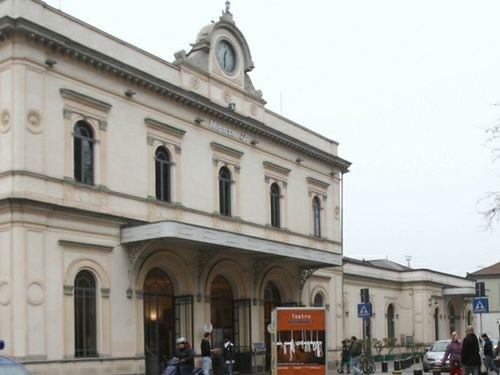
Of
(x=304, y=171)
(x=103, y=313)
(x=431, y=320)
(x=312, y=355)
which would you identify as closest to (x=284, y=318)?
(x=312, y=355)

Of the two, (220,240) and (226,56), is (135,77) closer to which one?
(220,240)

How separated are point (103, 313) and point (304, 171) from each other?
1554 cm

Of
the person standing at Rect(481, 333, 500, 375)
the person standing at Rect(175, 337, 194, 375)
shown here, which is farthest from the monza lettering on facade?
the person standing at Rect(175, 337, 194, 375)

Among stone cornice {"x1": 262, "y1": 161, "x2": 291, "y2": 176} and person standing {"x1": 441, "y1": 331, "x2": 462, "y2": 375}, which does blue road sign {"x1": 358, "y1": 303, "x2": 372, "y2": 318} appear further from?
stone cornice {"x1": 262, "y1": 161, "x2": 291, "y2": 176}

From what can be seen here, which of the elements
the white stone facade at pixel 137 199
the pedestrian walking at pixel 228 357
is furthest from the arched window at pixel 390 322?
the pedestrian walking at pixel 228 357

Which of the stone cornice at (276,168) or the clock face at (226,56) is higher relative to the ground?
the clock face at (226,56)

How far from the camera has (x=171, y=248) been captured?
99.6ft

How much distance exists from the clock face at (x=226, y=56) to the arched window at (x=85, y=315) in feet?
37.4

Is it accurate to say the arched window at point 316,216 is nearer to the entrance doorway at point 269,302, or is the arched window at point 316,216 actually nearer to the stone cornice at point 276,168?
the stone cornice at point 276,168

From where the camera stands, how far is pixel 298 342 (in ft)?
75.7

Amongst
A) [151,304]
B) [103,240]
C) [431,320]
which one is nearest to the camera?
[103,240]

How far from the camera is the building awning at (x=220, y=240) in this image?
2775 centimetres

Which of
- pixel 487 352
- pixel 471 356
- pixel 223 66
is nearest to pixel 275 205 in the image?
pixel 223 66

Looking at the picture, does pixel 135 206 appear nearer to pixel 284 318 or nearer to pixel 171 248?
pixel 171 248
